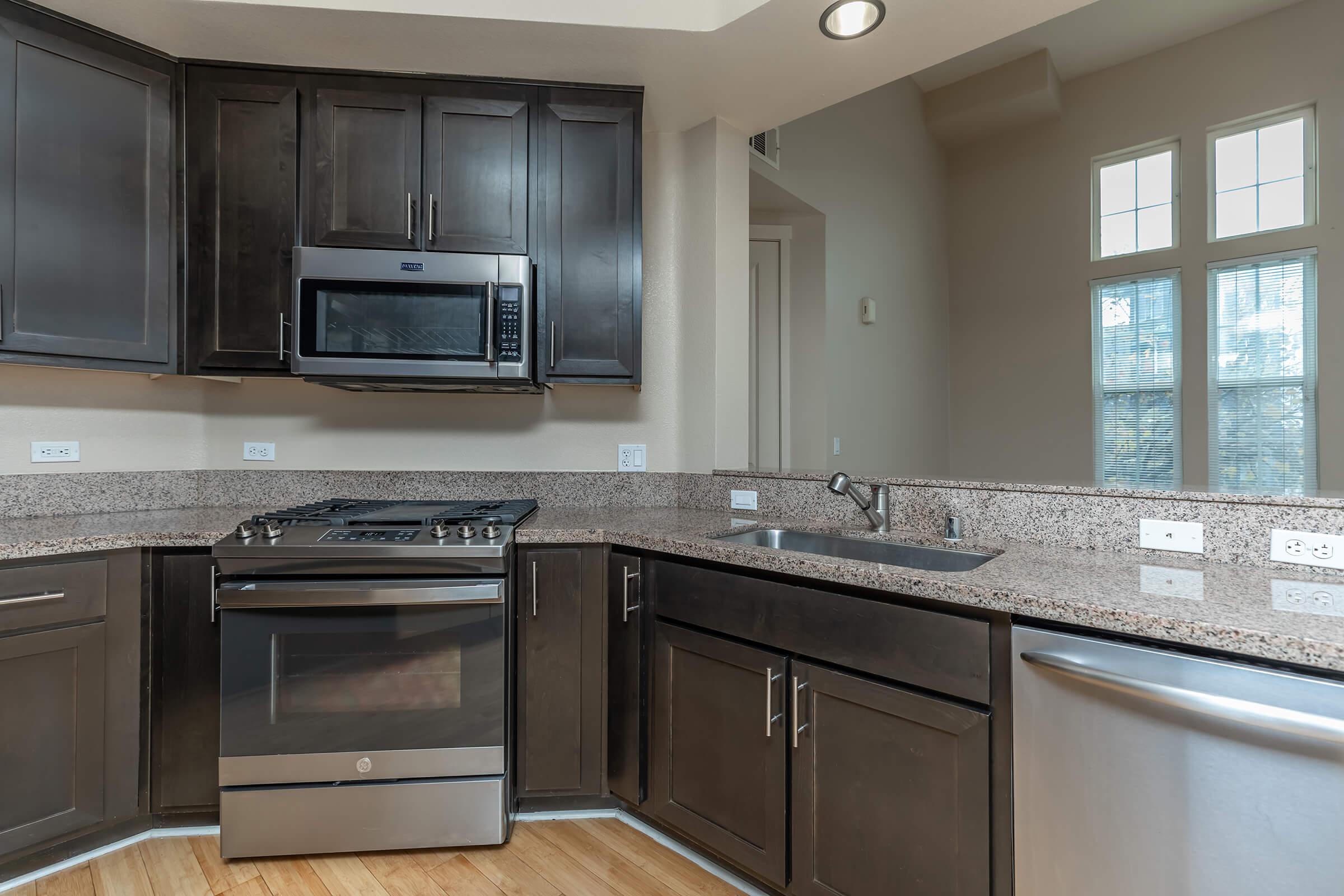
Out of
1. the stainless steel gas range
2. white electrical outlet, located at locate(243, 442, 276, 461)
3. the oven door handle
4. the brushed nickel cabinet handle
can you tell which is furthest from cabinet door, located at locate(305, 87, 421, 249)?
the brushed nickel cabinet handle

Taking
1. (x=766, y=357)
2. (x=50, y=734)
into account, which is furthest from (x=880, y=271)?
(x=50, y=734)

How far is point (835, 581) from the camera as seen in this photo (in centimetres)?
133

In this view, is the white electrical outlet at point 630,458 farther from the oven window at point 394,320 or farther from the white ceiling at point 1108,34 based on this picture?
the white ceiling at point 1108,34

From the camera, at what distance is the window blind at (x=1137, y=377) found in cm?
425

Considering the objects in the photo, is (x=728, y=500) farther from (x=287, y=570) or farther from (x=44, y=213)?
(x=44, y=213)

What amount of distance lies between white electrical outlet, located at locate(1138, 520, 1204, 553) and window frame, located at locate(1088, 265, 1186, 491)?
3122mm

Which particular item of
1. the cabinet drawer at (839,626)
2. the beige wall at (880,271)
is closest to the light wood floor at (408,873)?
the cabinet drawer at (839,626)

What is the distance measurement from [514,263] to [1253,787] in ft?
6.63

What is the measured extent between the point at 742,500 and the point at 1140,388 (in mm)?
3781

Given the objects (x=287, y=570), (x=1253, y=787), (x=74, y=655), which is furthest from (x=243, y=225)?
(x=1253, y=787)

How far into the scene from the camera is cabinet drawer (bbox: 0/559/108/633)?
1485 millimetres

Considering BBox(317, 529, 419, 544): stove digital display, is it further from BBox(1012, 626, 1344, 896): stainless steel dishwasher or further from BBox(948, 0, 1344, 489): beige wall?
BBox(948, 0, 1344, 489): beige wall

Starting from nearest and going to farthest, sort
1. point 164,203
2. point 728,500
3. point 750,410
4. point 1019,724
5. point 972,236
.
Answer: point 1019,724 → point 164,203 → point 728,500 → point 750,410 → point 972,236

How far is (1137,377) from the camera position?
14.4 feet
